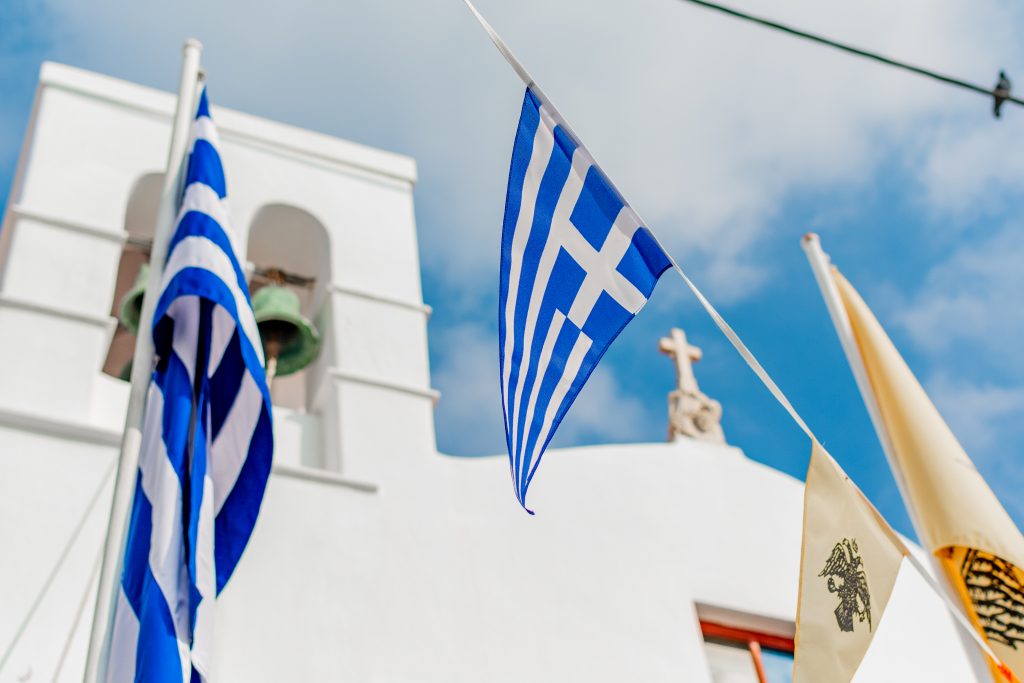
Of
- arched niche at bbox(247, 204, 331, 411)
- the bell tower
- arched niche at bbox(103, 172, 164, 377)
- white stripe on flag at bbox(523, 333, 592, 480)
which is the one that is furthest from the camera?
arched niche at bbox(247, 204, 331, 411)

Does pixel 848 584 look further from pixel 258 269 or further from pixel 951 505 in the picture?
pixel 258 269

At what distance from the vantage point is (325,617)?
6914 millimetres

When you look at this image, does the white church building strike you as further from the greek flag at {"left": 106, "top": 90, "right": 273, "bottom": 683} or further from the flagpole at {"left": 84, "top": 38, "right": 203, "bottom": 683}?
the flagpole at {"left": 84, "top": 38, "right": 203, "bottom": 683}

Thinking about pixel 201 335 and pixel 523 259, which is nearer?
pixel 523 259

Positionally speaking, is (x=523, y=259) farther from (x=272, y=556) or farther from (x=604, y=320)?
(x=272, y=556)

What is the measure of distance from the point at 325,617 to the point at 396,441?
133 centimetres

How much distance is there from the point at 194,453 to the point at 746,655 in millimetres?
3501

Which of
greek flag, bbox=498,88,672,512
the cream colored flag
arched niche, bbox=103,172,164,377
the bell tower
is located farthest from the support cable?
the cream colored flag

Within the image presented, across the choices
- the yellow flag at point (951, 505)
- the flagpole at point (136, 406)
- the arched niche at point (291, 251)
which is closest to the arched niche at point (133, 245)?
the arched niche at point (291, 251)

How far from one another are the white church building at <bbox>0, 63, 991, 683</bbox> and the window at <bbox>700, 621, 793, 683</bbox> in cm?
1

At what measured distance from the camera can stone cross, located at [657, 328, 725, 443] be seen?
30.0 feet

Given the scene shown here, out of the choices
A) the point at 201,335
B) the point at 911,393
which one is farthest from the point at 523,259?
the point at 911,393

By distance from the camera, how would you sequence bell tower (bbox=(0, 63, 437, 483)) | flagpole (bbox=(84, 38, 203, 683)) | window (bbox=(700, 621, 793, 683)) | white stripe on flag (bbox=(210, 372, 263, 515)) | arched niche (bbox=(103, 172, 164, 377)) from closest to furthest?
1. flagpole (bbox=(84, 38, 203, 683))
2. white stripe on flag (bbox=(210, 372, 263, 515))
3. bell tower (bbox=(0, 63, 437, 483))
4. window (bbox=(700, 621, 793, 683))
5. arched niche (bbox=(103, 172, 164, 377))

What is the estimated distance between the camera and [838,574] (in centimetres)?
522
